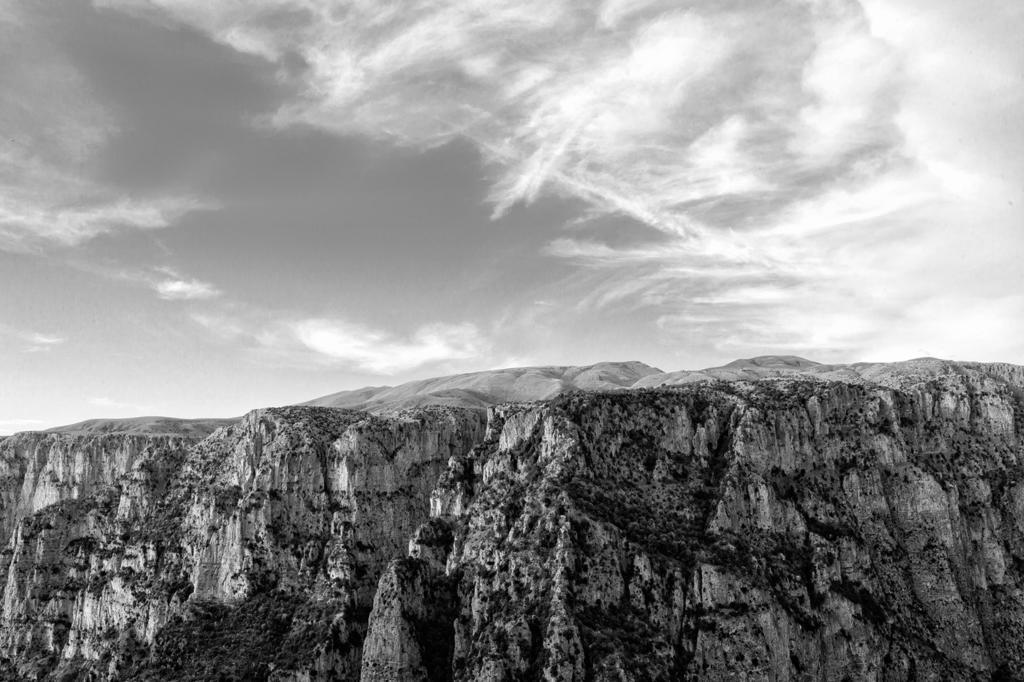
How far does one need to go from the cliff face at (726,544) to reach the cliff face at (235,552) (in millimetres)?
13487

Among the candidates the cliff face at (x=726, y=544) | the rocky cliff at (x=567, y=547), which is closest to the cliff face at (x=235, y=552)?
the rocky cliff at (x=567, y=547)

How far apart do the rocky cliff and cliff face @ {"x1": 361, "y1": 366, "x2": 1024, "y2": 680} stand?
14.6 inches

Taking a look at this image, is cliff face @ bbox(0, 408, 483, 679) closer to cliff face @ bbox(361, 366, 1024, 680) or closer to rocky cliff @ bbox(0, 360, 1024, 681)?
rocky cliff @ bbox(0, 360, 1024, 681)

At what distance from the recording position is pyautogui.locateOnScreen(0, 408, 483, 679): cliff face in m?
119

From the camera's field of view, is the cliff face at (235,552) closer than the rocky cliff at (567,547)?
No

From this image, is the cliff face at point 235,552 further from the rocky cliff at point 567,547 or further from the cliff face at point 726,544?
the cliff face at point 726,544

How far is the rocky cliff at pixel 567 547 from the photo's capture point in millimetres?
102188

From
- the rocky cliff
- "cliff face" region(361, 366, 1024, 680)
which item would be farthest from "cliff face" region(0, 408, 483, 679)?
"cliff face" region(361, 366, 1024, 680)

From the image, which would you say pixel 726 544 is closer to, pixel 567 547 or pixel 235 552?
pixel 567 547

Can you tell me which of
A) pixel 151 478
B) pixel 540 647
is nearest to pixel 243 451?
pixel 151 478

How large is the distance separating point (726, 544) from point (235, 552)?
261ft

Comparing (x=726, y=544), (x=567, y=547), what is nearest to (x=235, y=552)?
(x=567, y=547)

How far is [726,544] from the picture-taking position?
109 metres

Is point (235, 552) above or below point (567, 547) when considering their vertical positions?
below
